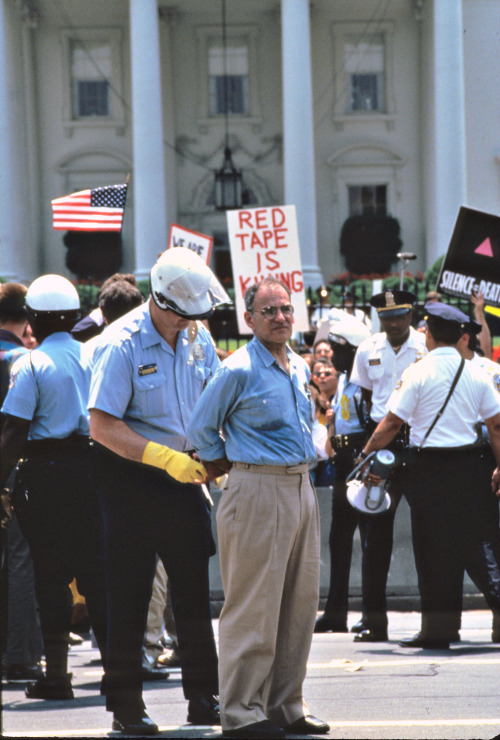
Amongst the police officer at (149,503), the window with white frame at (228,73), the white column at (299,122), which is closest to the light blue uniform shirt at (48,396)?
the police officer at (149,503)

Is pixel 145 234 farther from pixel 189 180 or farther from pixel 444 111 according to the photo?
pixel 444 111

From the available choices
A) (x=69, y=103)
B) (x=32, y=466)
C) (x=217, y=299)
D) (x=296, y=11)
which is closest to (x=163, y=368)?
(x=217, y=299)

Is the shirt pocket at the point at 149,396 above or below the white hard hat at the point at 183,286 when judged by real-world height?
below

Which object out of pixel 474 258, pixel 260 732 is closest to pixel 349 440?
pixel 474 258

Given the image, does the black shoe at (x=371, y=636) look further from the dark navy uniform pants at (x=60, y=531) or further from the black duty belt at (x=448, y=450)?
the dark navy uniform pants at (x=60, y=531)

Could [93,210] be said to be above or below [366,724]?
above

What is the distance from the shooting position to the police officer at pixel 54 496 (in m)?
5.84

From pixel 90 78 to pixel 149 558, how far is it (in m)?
28.7

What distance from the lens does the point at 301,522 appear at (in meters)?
4.82

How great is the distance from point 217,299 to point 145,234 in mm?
23427

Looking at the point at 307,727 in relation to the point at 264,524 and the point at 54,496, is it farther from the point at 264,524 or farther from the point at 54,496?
the point at 54,496

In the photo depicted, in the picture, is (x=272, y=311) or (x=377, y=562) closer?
(x=272, y=311)

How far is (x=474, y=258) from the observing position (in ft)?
35.6

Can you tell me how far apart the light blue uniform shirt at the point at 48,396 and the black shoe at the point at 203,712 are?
155 centimetres
